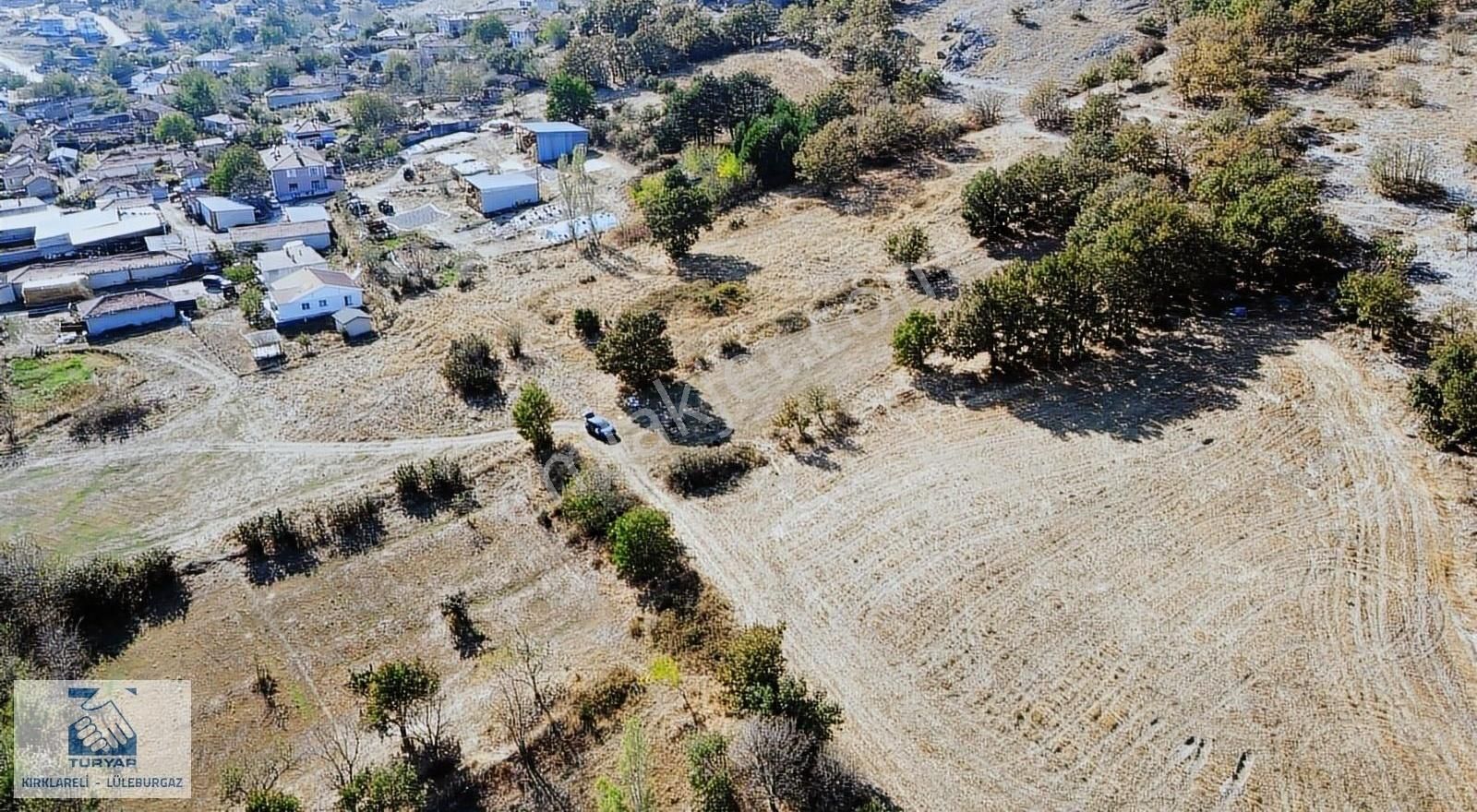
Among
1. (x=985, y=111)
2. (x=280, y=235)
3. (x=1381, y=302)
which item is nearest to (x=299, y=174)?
(x=280, y=235)

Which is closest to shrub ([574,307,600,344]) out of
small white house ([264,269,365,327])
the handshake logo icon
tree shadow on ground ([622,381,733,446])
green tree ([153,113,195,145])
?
tree shadow on ground ([622,381,733,446])

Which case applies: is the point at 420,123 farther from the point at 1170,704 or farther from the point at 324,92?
the point at 1170,704

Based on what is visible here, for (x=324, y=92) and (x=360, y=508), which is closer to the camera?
(x=360, y=508)

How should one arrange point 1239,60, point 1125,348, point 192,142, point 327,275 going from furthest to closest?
point 192,142 → point 1239,60 → point 327,275 → point 1125,348

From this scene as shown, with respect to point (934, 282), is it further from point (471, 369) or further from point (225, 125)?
point (225, 125)

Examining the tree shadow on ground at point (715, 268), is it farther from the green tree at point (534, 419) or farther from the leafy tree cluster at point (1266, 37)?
the leafy tree cluster at point (1266, 37)

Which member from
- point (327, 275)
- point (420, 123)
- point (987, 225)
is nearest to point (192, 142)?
point (420, 123)
